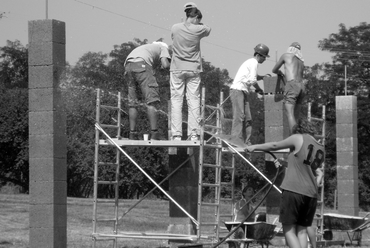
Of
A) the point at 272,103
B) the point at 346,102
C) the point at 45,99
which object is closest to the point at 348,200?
the point at 346,102

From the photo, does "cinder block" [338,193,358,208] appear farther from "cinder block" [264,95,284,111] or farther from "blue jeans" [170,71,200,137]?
"blue jeans" [170,71,200,137]

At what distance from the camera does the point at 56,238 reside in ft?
40.6

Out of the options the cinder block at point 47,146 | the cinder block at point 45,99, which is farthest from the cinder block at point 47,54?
the cinder block at point 47,146

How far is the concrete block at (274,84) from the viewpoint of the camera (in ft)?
55.3

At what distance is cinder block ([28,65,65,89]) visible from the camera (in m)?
12.6

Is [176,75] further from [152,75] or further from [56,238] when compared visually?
[56,238]

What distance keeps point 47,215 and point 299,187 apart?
4.24 meters

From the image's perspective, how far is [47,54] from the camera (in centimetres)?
1266

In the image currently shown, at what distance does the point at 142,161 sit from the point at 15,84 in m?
20.2

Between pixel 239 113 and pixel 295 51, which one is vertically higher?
pixel 295 51

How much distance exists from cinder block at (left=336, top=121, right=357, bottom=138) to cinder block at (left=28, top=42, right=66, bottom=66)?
11387mm

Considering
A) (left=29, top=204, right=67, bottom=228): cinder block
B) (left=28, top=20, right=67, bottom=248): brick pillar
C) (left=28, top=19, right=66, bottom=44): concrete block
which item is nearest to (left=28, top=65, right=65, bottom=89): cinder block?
(left=28, top=20, right=67, bottom=248): brick pillar

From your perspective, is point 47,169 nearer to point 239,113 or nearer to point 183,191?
point 183,191

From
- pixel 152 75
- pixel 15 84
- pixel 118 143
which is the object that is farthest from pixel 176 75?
pixel 15 84
